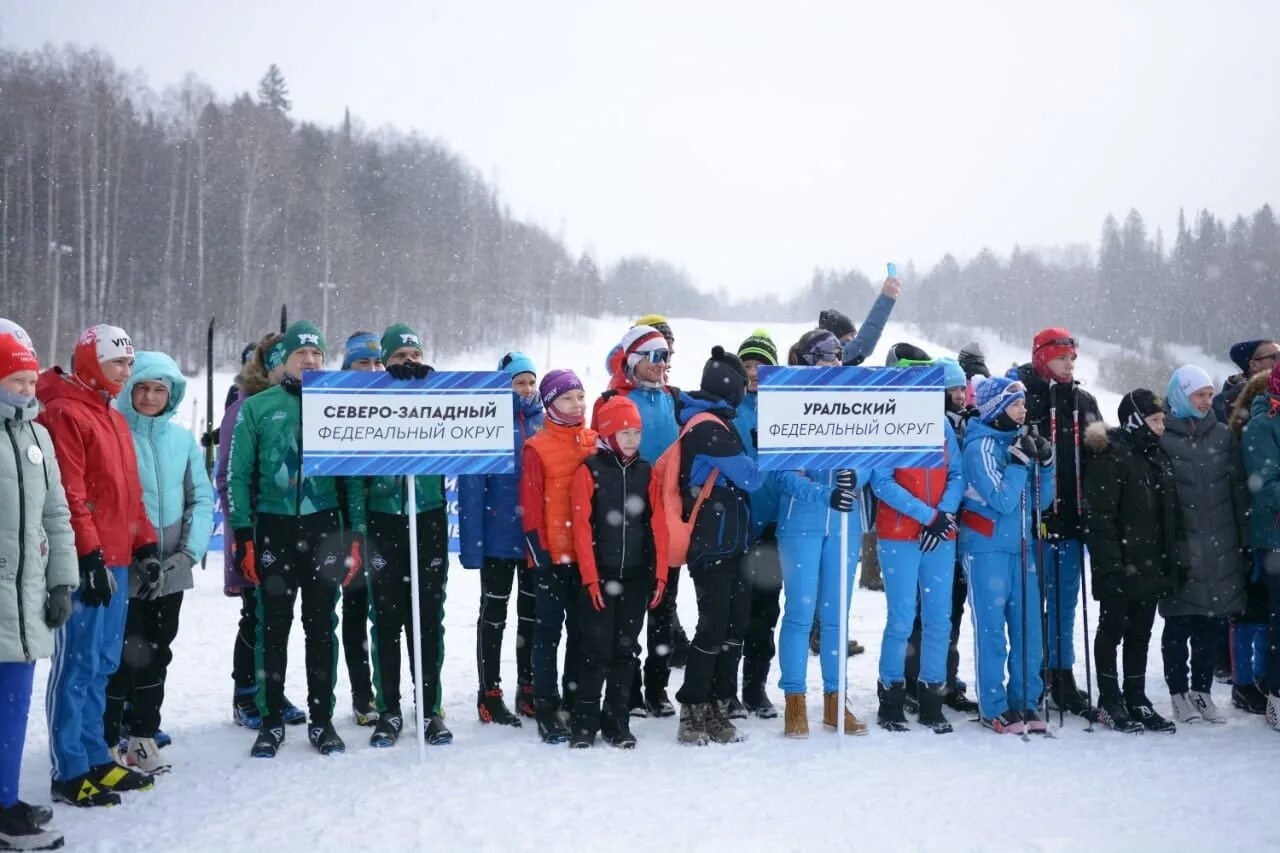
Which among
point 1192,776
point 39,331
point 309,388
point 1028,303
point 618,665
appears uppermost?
point 1028,303

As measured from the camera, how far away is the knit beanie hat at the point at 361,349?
5.84 meters

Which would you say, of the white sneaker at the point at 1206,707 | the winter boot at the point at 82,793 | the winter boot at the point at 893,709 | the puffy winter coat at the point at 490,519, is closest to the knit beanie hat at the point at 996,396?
the winter boot at the point at 893,709

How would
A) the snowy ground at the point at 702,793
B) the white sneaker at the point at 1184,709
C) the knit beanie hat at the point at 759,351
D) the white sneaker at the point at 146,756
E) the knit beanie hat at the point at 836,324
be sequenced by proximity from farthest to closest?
1. the knit beanie hat at the point at 836,324
2. the knit beanie hat at the point at 759,351
3. the white sneaker at the point at 1184,709
4. the white sneaker at the point at 146,756
5. the snowy ground at the point at 702,793

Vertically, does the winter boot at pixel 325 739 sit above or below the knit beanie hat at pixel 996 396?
below

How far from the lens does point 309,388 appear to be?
201 inches

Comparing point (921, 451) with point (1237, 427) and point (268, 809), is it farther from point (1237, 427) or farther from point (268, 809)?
point (268, 809)

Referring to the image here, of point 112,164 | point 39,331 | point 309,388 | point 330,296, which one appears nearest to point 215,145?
point 112,164

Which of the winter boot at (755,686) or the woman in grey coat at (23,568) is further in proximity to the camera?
the winter boot at (755,686)

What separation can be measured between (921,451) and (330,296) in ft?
145

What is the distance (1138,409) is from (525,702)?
421 centimetres

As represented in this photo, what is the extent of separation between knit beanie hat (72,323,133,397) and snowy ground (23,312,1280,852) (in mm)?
1968

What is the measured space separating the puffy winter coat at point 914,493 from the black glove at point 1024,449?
34 cm

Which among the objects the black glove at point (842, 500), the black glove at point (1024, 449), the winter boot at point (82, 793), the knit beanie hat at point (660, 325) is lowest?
the winter boot at point (82, 793)

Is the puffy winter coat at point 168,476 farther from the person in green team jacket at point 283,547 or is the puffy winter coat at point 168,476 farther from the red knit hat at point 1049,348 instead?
the red knit hat at point 1049,348
